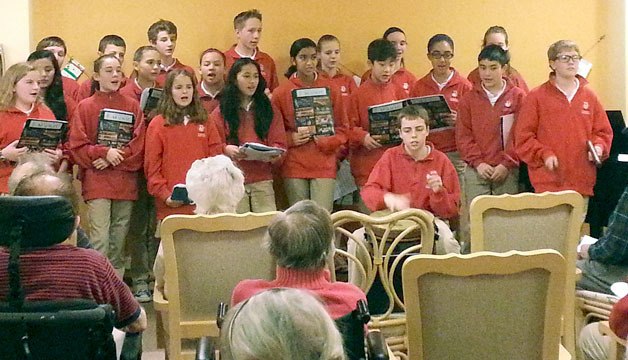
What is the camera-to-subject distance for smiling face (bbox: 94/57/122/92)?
4.90 meters

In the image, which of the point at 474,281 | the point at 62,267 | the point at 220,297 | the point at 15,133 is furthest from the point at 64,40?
the point at 474,281

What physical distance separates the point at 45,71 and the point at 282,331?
157 inches

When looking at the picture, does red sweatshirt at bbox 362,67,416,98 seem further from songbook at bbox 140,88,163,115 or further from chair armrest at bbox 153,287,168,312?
chair armrest at bbox 153,287,168,312

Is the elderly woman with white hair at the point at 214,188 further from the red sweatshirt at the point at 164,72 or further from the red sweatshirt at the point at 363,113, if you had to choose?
the red sweatshirt at the point at 363,113

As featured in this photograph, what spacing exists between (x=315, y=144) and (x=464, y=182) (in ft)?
3.39

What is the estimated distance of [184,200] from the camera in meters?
4.50

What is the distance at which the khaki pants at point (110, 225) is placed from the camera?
4.95 m

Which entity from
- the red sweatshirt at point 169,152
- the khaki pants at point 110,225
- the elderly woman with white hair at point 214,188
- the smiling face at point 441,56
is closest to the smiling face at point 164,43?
the red sweatshirt at point 169,152

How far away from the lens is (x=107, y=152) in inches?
189

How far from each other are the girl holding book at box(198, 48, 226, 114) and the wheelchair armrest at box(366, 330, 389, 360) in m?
3.15

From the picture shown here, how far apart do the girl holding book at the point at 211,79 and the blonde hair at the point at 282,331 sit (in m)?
3.90

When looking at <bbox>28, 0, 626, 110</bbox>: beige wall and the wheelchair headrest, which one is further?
<bbox>28, 0, 626, 110</bbox>: beige wall

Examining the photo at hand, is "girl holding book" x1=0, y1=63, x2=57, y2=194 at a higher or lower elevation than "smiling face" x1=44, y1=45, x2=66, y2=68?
lower

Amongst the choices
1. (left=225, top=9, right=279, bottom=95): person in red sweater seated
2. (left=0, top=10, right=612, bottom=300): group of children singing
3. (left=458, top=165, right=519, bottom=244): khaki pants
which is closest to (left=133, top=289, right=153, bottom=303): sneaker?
(left=0, top=10, right=612, bottom=300): group of children singing
